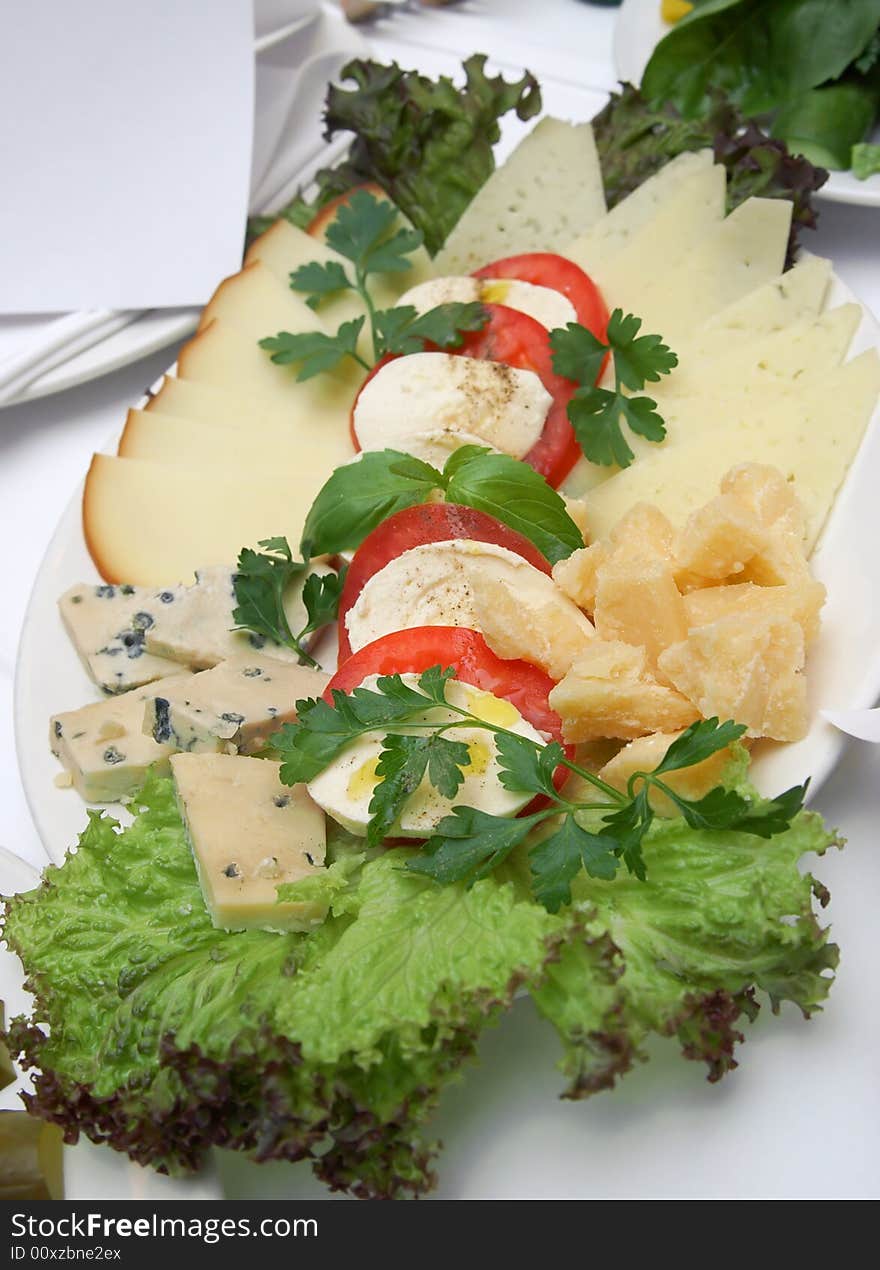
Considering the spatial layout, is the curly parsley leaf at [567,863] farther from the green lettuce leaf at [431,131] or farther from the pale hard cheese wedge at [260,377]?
the green lettuce leaf at [431,131]

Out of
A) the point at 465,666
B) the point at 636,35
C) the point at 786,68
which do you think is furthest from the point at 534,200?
the point at 465,666

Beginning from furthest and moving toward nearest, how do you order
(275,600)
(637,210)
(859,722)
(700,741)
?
(637,210) < (275,600) < (859,722) < (700,741)

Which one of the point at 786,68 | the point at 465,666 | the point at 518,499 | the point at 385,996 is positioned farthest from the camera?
the point at 786,68

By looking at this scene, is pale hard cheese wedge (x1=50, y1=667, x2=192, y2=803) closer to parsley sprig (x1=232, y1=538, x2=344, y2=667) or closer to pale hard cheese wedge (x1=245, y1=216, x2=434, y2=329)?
parsley sprig (x1=232, y1=538, x2=344, y2=667)

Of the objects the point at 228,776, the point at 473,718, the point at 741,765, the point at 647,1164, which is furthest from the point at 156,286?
the point at 647,1164

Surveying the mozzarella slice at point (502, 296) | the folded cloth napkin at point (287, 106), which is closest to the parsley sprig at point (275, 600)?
the mozzarella slice at point (502, 296)

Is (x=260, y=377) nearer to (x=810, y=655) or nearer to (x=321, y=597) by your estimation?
(x=321, y=597)
